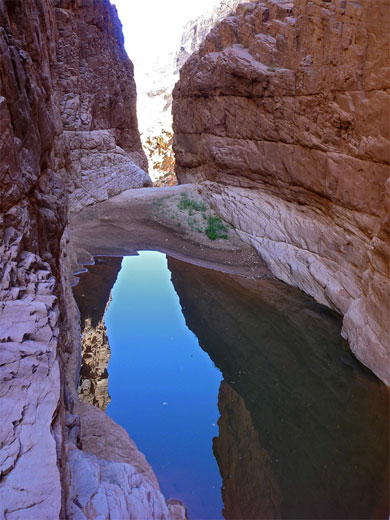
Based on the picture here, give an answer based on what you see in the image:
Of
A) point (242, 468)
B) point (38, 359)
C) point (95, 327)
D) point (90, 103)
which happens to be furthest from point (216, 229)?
point (38, 359)

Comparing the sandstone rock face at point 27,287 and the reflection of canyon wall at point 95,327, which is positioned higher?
the sandstone rock face at point 27,287

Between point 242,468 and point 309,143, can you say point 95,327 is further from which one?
point 309,143

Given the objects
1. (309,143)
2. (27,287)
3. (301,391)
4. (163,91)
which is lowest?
(163,91)

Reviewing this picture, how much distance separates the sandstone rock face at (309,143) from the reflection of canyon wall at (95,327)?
4322 millimetres

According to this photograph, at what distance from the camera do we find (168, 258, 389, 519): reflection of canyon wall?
5.39 m

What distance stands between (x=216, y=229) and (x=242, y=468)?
29.3 ft

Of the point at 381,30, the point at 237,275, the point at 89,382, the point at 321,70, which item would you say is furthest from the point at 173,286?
the point at 381,30

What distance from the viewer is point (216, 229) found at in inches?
545

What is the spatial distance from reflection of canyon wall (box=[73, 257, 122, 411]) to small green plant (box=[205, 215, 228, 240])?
9.56 ft

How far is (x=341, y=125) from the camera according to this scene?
9.56m

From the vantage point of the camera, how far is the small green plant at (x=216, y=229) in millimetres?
13634

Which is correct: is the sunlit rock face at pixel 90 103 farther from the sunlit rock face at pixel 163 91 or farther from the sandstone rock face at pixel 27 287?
the sunlit rock face at pixel 163 91

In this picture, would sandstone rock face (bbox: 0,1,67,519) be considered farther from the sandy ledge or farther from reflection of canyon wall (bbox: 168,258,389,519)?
the sandy ledge

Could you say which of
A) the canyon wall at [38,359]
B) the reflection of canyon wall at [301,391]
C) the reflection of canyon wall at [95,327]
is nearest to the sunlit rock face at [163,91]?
the reflection of canyon wall at [95,327]
